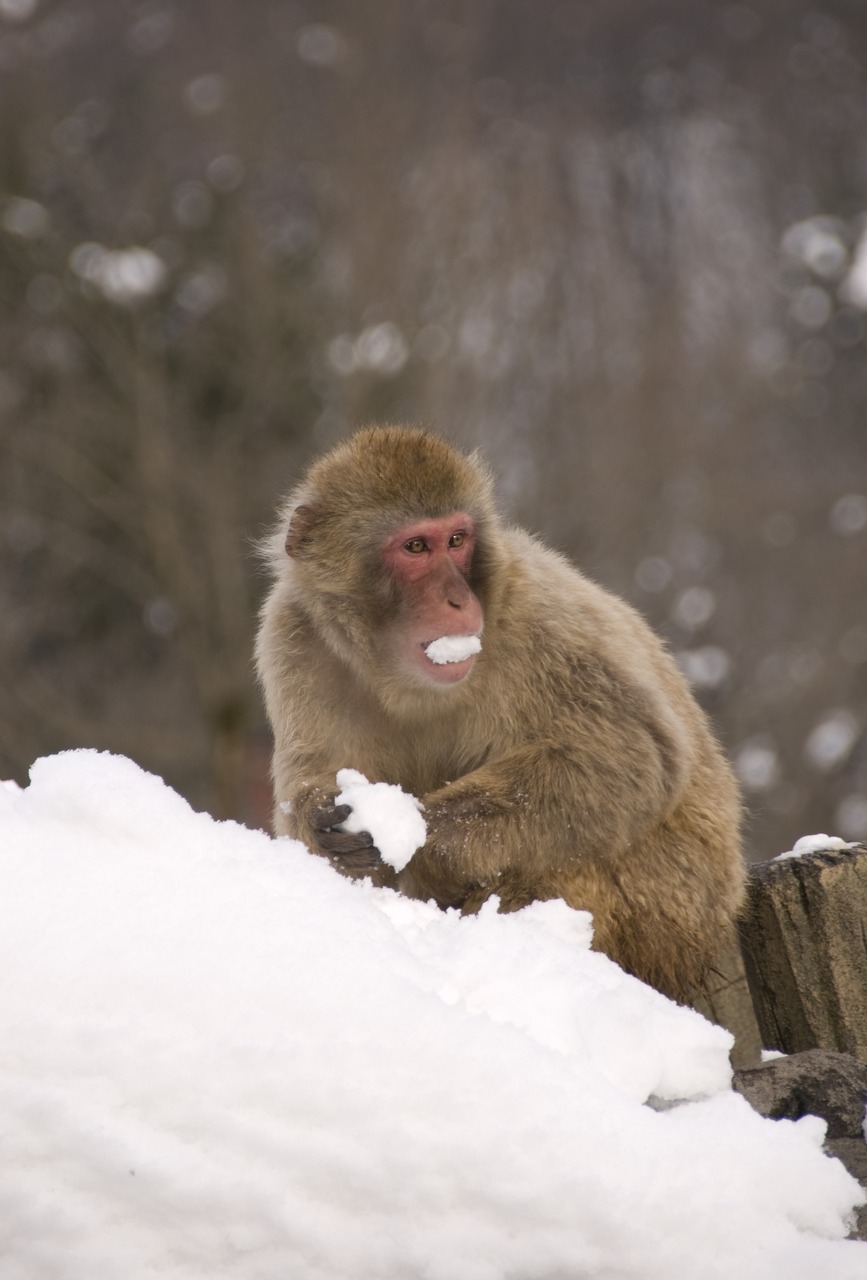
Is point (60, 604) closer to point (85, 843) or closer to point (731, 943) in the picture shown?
point (731, 943)

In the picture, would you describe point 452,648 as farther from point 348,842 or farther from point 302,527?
point 302,527

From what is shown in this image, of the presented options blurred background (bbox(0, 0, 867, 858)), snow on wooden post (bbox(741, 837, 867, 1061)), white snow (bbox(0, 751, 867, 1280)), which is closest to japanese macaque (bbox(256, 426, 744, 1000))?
snow on wooden post (bbox(741, 837, 867, 1061))

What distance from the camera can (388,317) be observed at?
38.2 feet

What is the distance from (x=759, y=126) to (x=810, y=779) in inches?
270

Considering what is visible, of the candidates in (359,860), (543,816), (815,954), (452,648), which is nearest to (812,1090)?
(815,954)

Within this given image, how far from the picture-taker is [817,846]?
3.06 metres

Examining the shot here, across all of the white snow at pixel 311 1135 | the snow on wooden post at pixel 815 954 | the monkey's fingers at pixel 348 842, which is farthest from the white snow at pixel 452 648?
the white snow at pixel 311 1135

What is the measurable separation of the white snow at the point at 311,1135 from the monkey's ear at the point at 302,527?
1581mm

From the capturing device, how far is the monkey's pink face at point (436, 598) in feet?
9.70

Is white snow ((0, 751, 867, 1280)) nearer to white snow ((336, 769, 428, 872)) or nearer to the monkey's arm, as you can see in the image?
white snow ((336, 769, 428, 872))

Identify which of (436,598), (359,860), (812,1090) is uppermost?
(436,598)

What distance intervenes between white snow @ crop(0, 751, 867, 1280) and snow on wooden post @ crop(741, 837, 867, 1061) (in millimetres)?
1110

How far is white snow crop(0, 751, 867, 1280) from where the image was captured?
155 cm

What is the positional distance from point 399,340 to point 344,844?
29.5 ft
